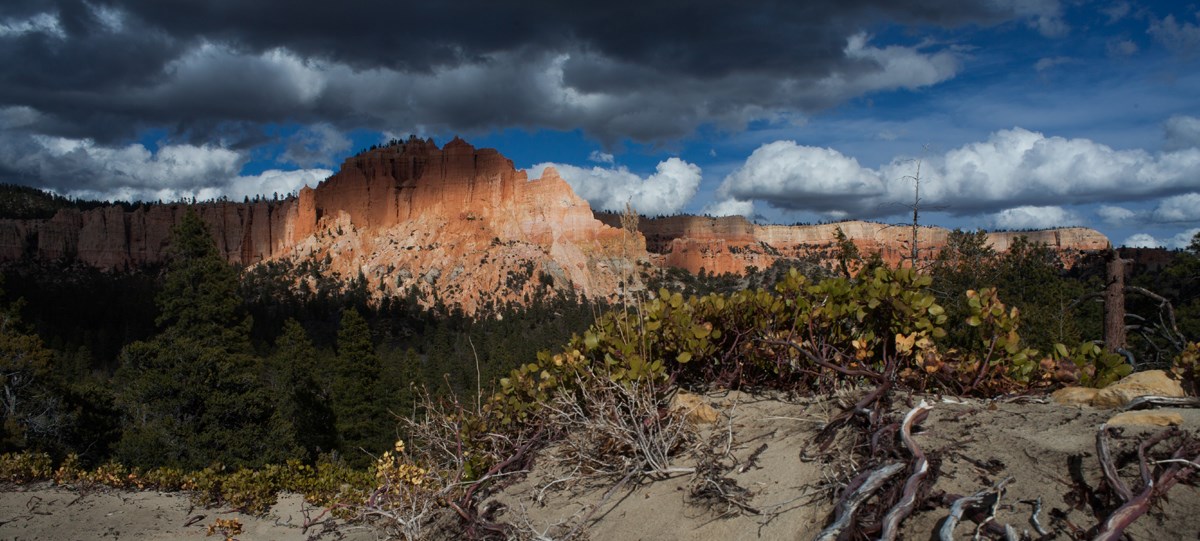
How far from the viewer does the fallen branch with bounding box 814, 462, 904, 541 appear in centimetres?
225

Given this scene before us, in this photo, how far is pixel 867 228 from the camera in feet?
456

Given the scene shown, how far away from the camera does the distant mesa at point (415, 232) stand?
8794 cm

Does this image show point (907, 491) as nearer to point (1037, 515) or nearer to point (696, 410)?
point (1037, 515)

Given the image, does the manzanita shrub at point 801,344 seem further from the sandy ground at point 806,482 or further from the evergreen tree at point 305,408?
the evergreen tree at point 305,408

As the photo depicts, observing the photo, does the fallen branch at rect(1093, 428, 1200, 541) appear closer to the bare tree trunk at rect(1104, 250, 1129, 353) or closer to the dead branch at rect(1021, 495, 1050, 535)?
the dead branch at rect(1021, 495, 1050, 535)

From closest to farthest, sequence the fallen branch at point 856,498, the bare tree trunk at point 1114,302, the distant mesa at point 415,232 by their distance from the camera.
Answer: the fallen branch at point 856,498 < the bare tree trunk at point 1114,302 < the distant mesa at point 415,232

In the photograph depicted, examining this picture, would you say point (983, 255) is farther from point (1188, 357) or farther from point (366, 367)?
point (1188, 357)

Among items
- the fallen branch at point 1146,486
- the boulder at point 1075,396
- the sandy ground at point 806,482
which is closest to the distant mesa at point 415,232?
the sandy ground at point 806,482

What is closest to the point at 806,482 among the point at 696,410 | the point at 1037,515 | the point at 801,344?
the point at 1037,515

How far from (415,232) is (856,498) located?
101m

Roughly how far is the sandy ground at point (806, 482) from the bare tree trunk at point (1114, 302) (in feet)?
8.95

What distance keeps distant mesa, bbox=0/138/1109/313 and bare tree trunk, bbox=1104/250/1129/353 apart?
252ft

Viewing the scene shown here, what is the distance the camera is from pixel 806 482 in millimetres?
2809

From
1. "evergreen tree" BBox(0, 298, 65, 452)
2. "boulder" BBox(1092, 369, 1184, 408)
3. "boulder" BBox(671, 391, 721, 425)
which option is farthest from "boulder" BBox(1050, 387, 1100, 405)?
"evergreen tree" BBox(0, 298, 65, 452)
